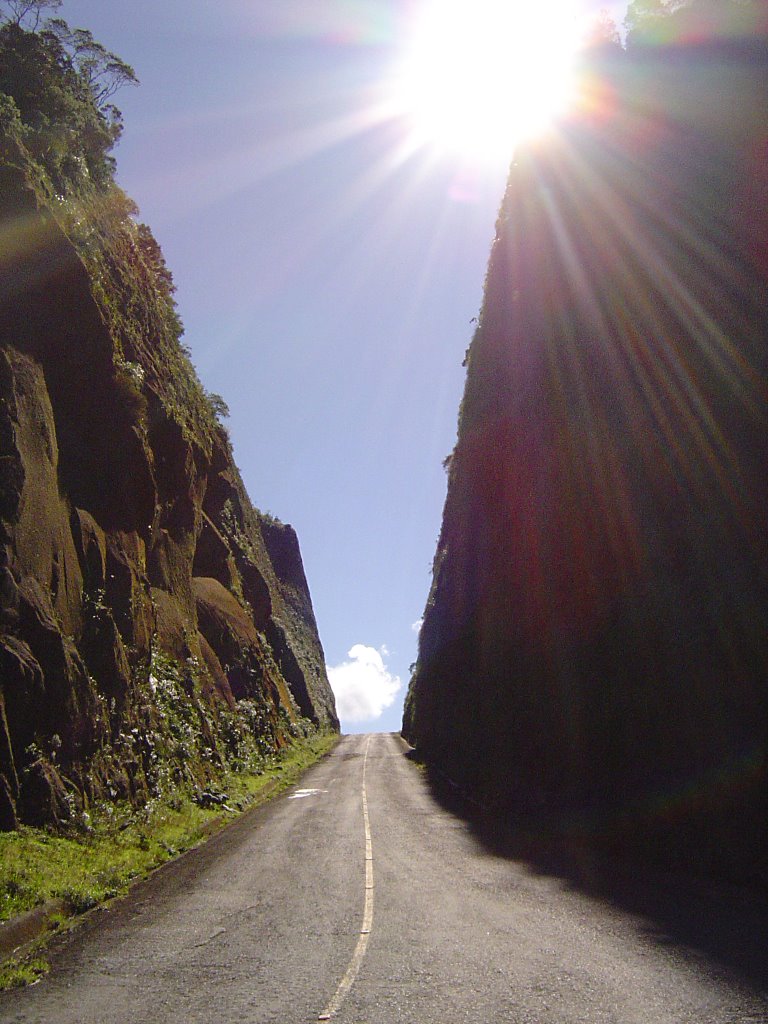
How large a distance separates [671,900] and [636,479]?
30.9 feet

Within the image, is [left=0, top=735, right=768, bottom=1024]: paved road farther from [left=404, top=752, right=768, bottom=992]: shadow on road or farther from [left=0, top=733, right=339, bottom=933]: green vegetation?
[left=0, top=733, right=339, bottom=933]: green vegetation

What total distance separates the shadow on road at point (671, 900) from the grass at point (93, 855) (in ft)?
18.3

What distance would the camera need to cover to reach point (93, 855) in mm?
11836

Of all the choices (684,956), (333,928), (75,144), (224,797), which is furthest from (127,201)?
(684,956)

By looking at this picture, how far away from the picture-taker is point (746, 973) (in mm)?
6059

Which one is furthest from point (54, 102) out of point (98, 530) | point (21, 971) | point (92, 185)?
point (21, 971)

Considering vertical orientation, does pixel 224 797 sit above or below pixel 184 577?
below

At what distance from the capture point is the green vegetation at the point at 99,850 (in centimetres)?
932

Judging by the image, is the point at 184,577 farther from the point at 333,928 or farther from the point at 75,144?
the point at 333,928

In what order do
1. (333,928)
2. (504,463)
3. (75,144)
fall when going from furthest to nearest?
(504,463), (75,144), (333,928)

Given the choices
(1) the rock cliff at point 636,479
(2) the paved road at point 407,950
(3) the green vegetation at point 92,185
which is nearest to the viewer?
(2) the paved road at point 407,950

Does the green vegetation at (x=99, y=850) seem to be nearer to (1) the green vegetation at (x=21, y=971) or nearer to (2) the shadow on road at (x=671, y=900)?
(1) the green vegetation at (x=21, y=971)

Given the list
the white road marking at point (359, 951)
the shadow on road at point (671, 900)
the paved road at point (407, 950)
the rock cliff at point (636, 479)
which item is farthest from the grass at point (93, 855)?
the rock cliff at point (636, 479)

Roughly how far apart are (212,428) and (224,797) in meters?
17.5
